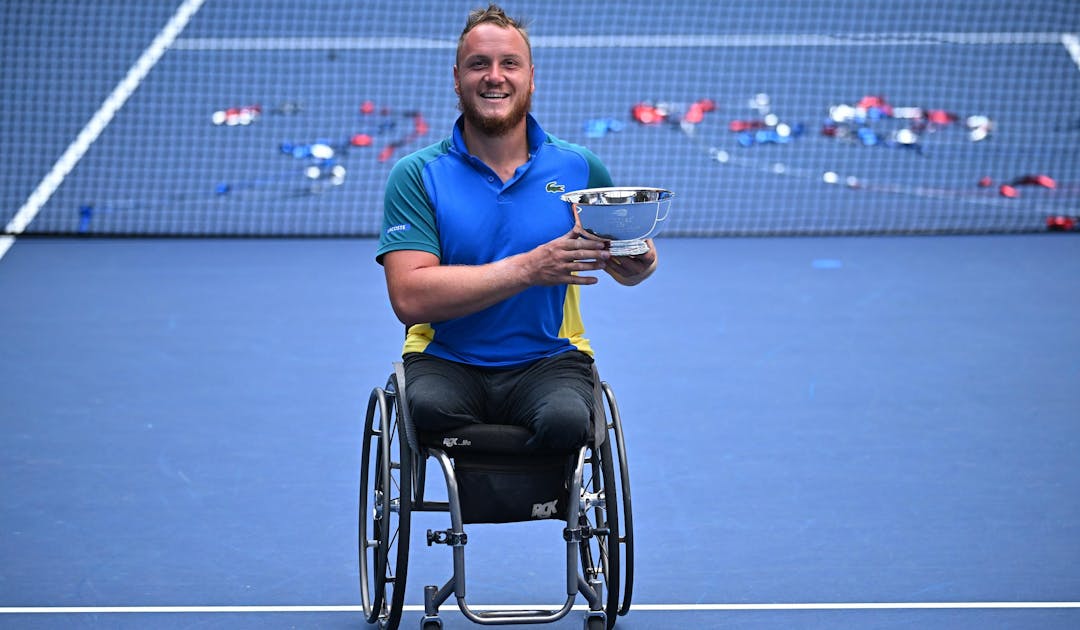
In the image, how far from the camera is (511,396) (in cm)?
307

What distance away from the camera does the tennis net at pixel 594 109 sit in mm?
9023

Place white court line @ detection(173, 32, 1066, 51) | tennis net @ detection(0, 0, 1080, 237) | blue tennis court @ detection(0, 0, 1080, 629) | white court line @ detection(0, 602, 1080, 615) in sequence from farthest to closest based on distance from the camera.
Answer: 1. white court line @ detection(173, 32, 1066, 51)
2. tennis net @ detection(0, 0, 1080, 237)
3. blue tennis court @ detection(0, 0, 1080, 629)
4. white court line @ detection(0, 602, 1080, 615)

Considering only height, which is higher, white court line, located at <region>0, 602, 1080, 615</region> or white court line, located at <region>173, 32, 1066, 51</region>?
white court line, located at <region>173, 32, 1066, 51</region>

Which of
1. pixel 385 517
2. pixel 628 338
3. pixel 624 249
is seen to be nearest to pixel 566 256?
pixel 624 249

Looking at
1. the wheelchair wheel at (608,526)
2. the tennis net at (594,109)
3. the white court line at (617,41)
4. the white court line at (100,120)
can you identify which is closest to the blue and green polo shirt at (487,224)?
the wheelchair wheel at (608,526)

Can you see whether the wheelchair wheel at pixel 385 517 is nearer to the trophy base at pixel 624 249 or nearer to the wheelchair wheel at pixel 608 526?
the wheelchair wheel at pixel 608 526

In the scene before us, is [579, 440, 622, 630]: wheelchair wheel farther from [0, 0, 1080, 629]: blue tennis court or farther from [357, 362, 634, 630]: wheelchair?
[0, 0, 1080, 629]: blue tennis court

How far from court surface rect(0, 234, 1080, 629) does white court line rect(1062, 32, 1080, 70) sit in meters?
4.17

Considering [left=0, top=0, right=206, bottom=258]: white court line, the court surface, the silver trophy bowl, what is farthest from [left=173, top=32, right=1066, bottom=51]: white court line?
the silver trophy bowl

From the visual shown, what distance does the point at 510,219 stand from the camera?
10.1ft

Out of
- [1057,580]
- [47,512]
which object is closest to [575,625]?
[1057,580]

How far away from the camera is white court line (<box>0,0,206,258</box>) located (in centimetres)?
874

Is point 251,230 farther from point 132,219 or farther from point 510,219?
point 510,219

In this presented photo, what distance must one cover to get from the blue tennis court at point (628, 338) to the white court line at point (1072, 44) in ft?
0.31
